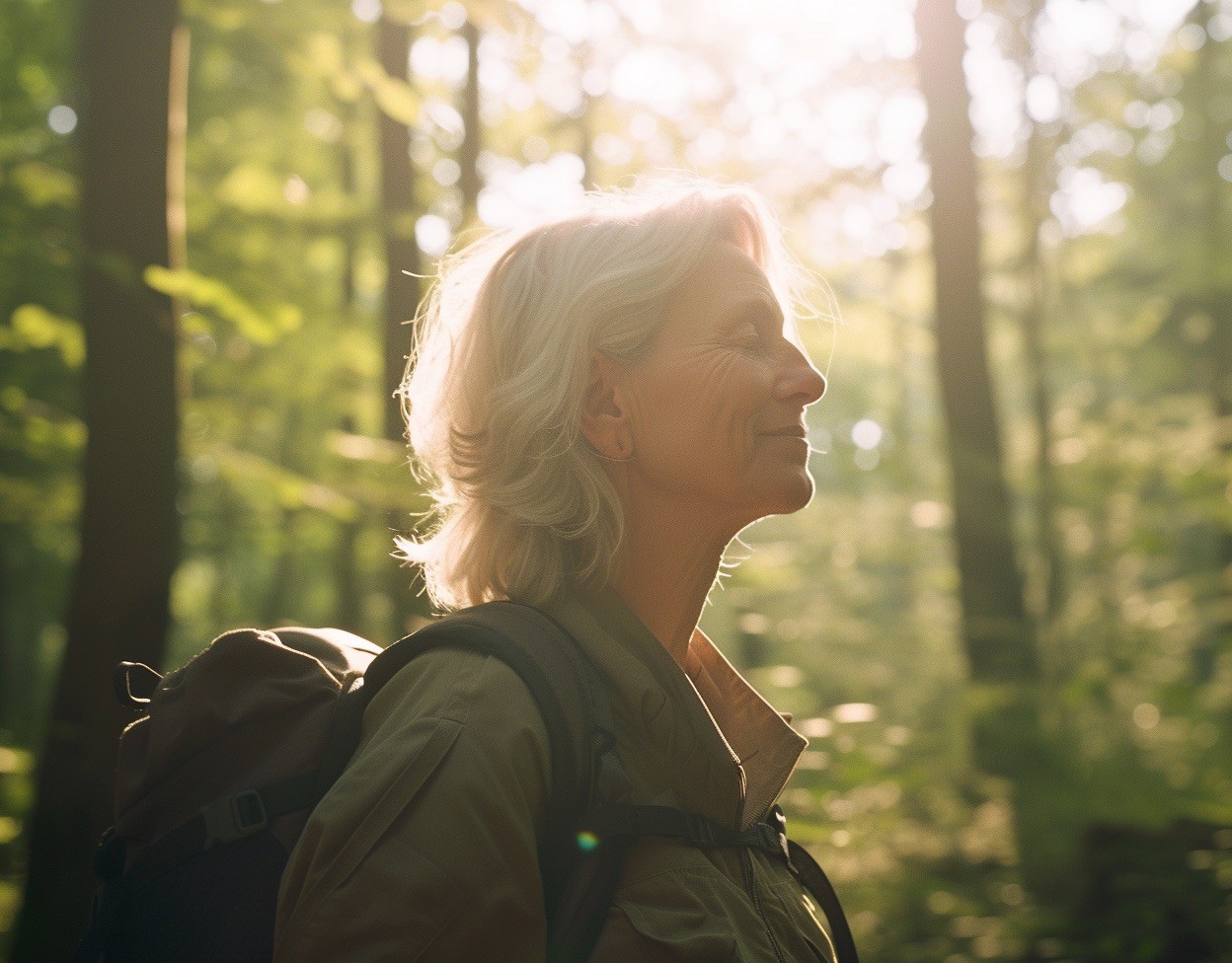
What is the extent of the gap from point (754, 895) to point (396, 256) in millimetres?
6237

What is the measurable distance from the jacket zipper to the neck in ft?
1.31

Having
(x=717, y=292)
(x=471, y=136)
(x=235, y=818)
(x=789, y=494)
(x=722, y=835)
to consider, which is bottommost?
(x=722, y=835)

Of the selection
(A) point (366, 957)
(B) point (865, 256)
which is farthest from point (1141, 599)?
(A) point (366, 957)

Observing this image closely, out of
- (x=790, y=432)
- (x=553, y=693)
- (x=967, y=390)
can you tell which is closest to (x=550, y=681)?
(x=553, y=693)

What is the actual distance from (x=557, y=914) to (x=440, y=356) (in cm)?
122

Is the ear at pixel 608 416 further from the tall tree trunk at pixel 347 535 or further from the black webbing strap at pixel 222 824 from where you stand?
the tall tree trunk at pixel 347 535

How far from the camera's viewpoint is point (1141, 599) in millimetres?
10180

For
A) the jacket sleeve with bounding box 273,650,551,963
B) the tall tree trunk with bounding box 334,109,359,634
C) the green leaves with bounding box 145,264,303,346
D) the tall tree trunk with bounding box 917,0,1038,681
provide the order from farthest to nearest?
1. the tall tree trunk with bounding box 334,109,359,634
2. the tall tree trunk with bounding box 917,0,1038,681
3. the green leaves with bounding box 145,264,303,346
4. the jacket sleeve with bounding box 273,650,551,963

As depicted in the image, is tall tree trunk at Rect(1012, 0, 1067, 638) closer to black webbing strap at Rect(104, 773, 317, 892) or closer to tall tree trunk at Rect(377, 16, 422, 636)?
tall tree trunk at Rect(377, 16, 422, 636)

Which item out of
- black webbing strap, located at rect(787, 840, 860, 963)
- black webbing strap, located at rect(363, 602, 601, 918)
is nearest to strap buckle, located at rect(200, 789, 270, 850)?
black webbing strap, located at rect(363, 602, 601, 918)

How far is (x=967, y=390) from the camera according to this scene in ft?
26.4

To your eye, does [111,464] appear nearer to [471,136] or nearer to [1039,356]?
[471,136]

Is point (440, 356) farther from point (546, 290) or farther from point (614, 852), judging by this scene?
point (614, 852)

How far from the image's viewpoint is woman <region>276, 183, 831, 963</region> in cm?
175
